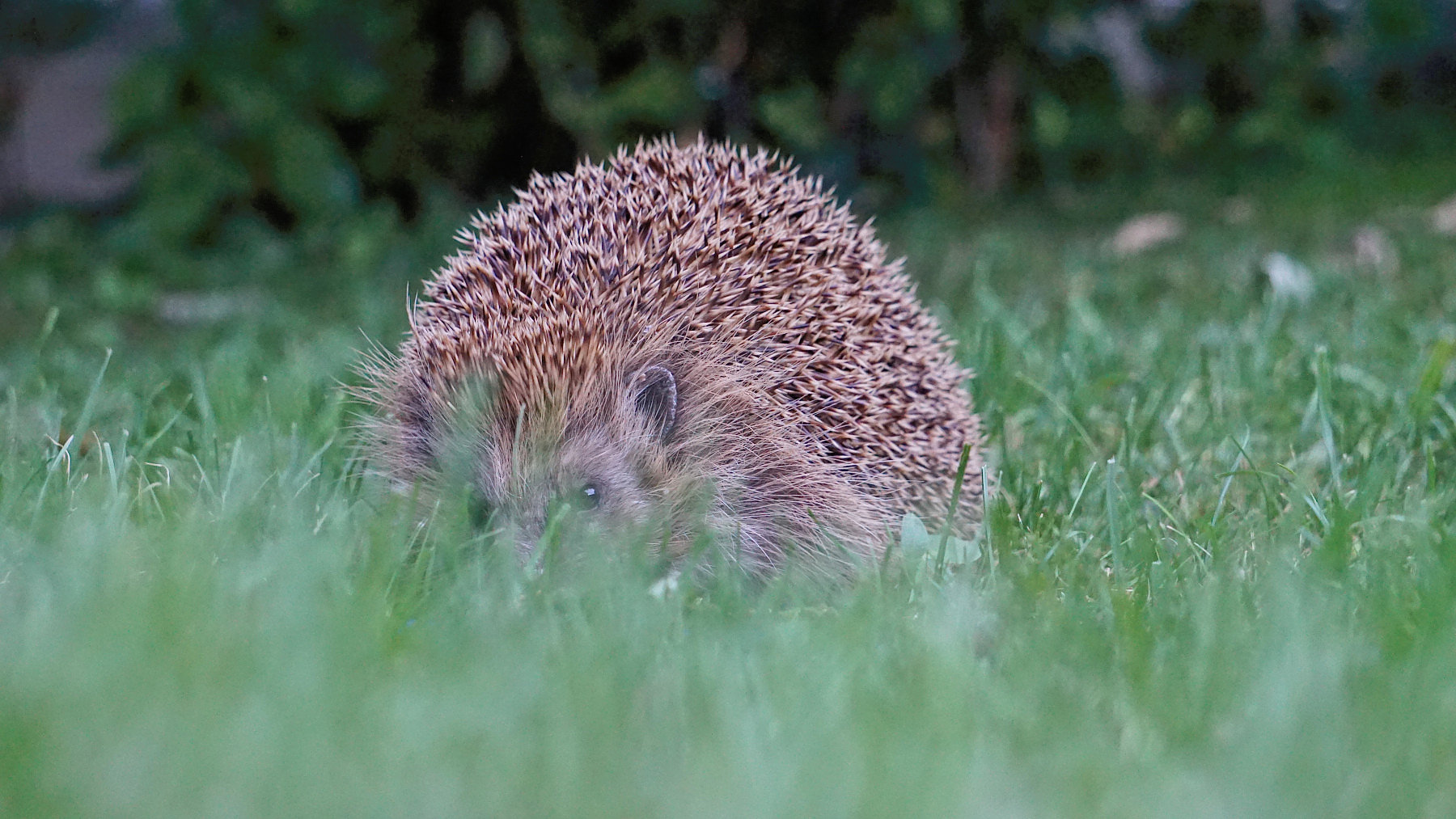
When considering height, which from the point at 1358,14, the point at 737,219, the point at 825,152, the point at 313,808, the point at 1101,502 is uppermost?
the point at 1358,14

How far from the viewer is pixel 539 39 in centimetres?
554

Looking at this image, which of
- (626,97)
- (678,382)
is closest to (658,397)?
(678,382)

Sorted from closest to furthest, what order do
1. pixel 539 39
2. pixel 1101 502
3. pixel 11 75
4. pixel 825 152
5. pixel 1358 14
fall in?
pixel 1101 502 → pixel 539 39 → pixel 825 152 → pixel 1358 14 → pixel 11 75

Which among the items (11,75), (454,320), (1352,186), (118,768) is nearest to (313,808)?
(118,768)

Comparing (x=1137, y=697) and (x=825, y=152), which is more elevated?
(x=825, y=152)

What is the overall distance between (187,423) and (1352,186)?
18.8 ft

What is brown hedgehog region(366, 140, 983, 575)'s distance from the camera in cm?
223

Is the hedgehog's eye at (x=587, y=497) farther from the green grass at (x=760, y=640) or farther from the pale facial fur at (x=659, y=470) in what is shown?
the green grass at (x=760, y=640)

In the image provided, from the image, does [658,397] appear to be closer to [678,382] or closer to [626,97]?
[678,382]

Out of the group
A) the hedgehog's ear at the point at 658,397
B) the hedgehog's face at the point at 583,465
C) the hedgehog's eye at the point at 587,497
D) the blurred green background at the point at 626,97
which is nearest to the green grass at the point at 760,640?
the hedgehog's face at the point at 583,465

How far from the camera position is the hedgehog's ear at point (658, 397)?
235 cm

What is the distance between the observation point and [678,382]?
2.39 metres

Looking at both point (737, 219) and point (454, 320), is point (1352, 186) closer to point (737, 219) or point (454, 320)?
point (737, 219)

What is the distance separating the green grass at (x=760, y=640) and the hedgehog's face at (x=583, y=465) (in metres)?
0.15
